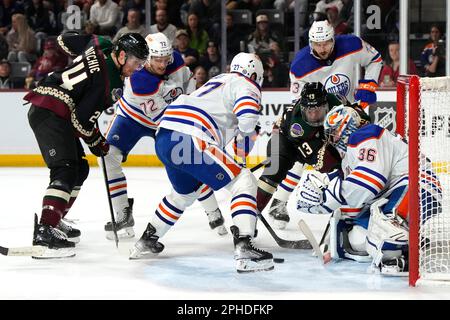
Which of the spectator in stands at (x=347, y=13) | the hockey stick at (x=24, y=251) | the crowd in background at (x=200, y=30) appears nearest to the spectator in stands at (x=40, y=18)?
the crowd in background at (x=200, y=30)

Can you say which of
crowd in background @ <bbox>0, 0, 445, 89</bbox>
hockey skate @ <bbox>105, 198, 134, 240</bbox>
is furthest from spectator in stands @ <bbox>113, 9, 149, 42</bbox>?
hockey skate @ <bbox>105, 198, 134, 240</bbox>

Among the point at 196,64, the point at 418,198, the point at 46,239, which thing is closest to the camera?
the point at 418,198

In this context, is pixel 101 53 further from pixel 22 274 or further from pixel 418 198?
pixel 418 198

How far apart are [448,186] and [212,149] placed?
113cm

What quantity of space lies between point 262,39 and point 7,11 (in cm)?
244

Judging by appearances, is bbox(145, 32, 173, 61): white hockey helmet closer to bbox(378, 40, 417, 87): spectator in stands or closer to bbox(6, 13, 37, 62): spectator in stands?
bbox(378, 40, 417, 87): spectator in stands

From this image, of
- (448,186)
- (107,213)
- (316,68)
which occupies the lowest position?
(107,213)

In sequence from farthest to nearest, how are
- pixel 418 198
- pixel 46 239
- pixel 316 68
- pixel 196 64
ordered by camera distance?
pixel 196 64
pixel 316 68
pixel 46 239
pixel 418 198

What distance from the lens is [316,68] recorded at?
5.56m

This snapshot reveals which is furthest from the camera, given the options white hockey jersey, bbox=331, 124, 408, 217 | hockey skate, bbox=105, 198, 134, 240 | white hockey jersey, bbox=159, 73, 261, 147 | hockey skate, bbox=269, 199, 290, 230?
hockey skate, bbox=269, 199, 290, 230

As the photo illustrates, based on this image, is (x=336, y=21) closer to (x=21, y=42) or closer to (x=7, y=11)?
(x=21, y=42)

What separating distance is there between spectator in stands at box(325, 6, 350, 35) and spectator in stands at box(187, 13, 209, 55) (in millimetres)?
1129

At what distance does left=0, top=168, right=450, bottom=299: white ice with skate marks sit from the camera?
381 cm

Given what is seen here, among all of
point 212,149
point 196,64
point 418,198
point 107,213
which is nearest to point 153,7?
point 196,64
